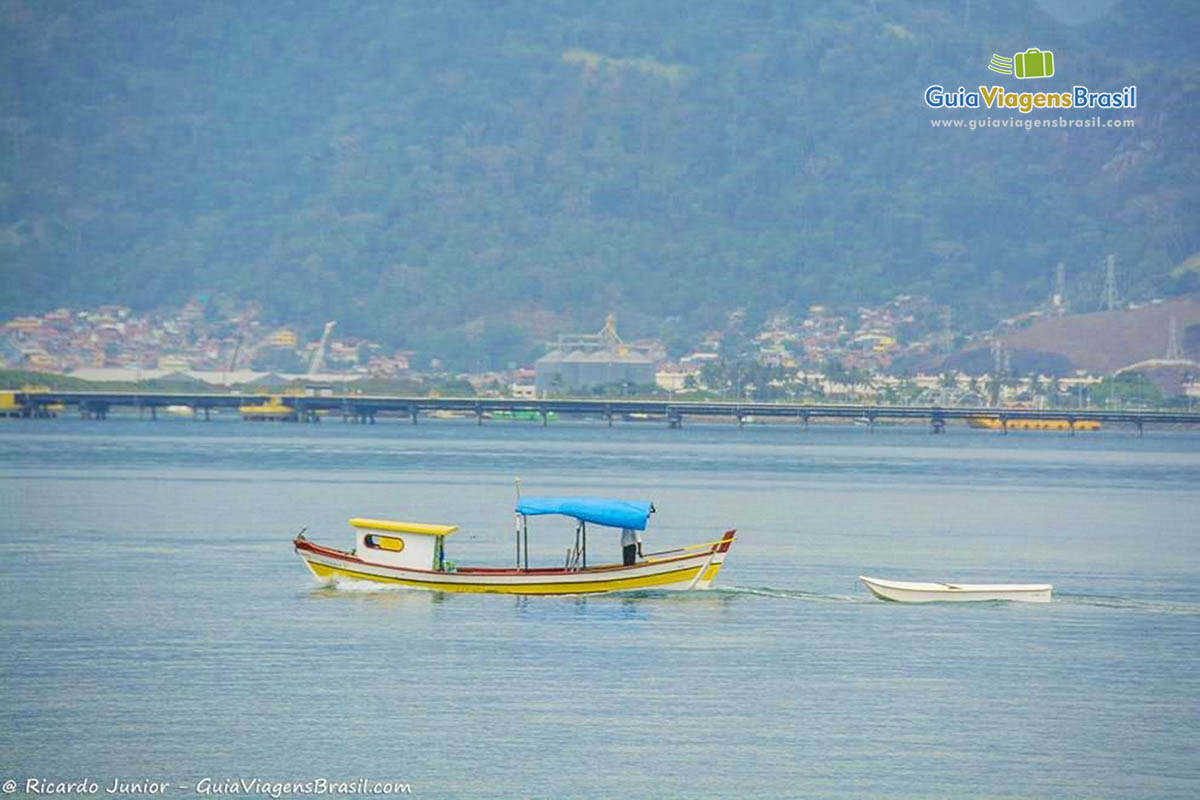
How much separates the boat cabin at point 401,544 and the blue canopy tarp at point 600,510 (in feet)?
9.83

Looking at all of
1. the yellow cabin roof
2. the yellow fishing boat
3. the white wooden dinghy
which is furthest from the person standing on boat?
the white wooden dinghy

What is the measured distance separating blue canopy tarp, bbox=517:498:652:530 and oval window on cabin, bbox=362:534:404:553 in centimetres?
419

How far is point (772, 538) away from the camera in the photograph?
283 feet

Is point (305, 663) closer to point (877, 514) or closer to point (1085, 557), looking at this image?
point (1085, 557)

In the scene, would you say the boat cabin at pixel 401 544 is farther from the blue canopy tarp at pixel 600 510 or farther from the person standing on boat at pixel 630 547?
the person standing on boat at pixel 630 547

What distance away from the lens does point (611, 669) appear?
160 ft

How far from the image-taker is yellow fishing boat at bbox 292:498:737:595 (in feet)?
196

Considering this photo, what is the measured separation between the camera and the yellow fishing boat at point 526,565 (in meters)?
59.8

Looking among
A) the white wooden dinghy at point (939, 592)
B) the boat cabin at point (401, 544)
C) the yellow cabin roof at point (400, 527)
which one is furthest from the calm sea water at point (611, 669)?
the yellow cabin roof at point (400, 527)

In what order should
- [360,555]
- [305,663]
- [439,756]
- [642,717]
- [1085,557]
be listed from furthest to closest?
[1085,557] → [360,555] → [305,663] → [642,717] → [439,756]

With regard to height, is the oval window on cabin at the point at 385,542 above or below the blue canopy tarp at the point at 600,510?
below

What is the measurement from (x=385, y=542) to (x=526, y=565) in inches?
189

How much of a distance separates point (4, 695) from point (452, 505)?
2331 inches

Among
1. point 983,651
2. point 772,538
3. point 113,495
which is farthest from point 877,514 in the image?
point 983,651
